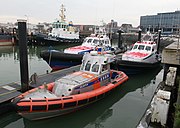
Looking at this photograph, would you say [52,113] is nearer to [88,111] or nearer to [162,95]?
[88,111]

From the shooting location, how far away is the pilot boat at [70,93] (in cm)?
559

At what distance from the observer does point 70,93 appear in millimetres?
6371

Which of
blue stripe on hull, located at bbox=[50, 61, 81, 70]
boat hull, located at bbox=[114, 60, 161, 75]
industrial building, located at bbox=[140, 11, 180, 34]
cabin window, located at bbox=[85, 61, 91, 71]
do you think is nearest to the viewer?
cabin window, located at bbox=[85, 61, 91, 71]

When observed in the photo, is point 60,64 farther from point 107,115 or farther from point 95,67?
point 107,115

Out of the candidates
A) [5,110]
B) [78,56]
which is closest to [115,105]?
[5,110]

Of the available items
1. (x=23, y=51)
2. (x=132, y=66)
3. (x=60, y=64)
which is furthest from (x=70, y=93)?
(x=60, y=64)

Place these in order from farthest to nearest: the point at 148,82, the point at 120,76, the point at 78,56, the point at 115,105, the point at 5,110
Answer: the point at 78,56, the point at 148,82, the point at 120,76, the point at 115,105, the point at 5,110

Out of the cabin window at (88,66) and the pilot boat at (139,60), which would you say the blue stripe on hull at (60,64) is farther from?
the cabin window at (88,66)

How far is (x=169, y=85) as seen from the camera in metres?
6.66

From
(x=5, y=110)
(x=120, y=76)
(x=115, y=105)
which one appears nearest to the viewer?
(x=5, y=110)

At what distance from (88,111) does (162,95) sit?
3.82 metres

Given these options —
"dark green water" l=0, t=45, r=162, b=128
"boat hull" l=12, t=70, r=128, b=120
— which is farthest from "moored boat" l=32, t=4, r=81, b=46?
"boat hull" l=12, t=70, r=128, b=120

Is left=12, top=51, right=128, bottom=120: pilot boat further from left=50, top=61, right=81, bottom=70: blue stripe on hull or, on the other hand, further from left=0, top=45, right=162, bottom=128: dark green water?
left=50, top=61, right=81, bottom=70: blue stripe on hull

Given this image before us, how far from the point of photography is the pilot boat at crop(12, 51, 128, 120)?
18.3ft
